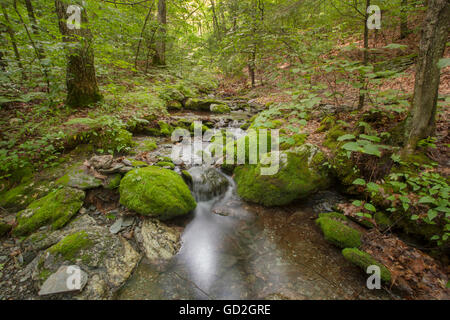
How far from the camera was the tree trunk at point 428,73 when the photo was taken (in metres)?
2.74

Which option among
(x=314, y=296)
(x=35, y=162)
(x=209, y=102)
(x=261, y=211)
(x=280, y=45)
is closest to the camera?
(x=314, y=296)

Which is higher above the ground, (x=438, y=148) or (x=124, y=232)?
(x=438, y=148)

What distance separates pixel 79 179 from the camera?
3725mm

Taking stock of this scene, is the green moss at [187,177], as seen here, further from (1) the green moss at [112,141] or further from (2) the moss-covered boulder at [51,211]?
(2) the moss-covered boulder at [51,211]

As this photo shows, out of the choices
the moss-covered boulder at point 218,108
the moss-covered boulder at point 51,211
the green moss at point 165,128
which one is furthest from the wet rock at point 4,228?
the moss-covered boulder at point 218,108

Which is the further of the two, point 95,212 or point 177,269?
point 95,212

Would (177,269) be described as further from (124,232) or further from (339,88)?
(339,88)

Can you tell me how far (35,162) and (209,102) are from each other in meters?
8.13

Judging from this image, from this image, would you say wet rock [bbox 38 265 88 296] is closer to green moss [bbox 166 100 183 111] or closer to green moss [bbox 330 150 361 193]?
green moss [bbox 330 150 361 193]

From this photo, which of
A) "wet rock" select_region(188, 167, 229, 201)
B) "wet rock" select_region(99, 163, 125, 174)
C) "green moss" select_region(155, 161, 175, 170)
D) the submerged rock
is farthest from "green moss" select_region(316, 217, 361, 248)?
"wet rock" select_region(99, 163, 125, 174)

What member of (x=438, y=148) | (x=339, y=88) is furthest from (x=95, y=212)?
(x=339, y=88)

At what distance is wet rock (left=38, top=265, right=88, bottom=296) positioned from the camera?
7.59 feet

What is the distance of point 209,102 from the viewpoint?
10633mm

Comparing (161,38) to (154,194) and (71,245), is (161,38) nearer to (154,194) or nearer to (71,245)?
(154,194)
